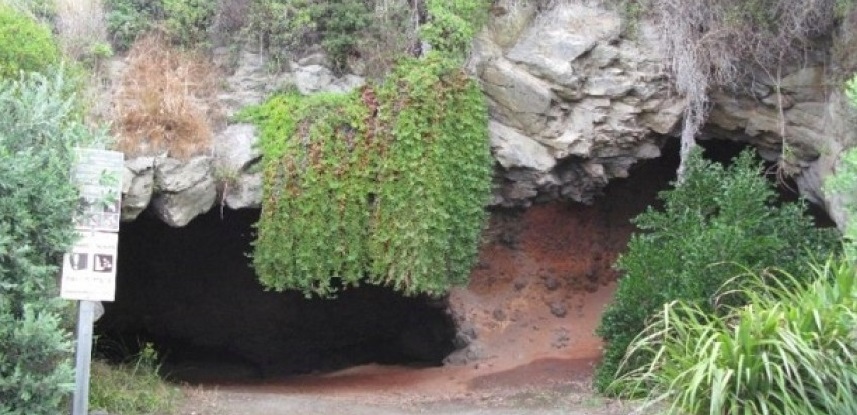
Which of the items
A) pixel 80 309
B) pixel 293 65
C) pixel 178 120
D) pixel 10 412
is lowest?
pixel 10 412

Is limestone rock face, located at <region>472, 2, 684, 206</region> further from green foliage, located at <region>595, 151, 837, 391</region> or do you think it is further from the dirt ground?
the dirt ground

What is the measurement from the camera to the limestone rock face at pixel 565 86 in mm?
10969

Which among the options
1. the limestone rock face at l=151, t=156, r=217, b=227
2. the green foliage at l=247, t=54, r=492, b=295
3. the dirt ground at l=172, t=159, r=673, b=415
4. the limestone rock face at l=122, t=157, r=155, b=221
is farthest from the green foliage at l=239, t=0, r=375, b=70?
the dirt ground at l=172, t=159, r=673, b=415

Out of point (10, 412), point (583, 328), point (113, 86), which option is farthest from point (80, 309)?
point (583, 328)

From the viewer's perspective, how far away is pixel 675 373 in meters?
7.10

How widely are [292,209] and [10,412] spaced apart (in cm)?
435

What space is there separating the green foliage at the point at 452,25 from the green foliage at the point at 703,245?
260cm

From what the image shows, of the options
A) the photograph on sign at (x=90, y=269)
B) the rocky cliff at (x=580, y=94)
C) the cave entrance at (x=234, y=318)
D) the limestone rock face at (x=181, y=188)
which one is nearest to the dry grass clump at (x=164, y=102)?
the limestone rock face at (x=181, y=188)

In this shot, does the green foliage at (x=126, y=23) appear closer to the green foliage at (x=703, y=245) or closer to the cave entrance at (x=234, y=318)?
the cave entrance at (x=234, y=318)

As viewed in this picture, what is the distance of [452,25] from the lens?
10.8m

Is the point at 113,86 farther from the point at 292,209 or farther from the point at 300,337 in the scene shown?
the point at 300,337

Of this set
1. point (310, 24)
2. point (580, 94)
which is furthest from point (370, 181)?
point (580, 94)

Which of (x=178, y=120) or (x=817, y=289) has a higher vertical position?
(x=178, y=120)

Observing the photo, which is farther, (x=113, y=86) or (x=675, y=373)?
(x=113, y=86)
